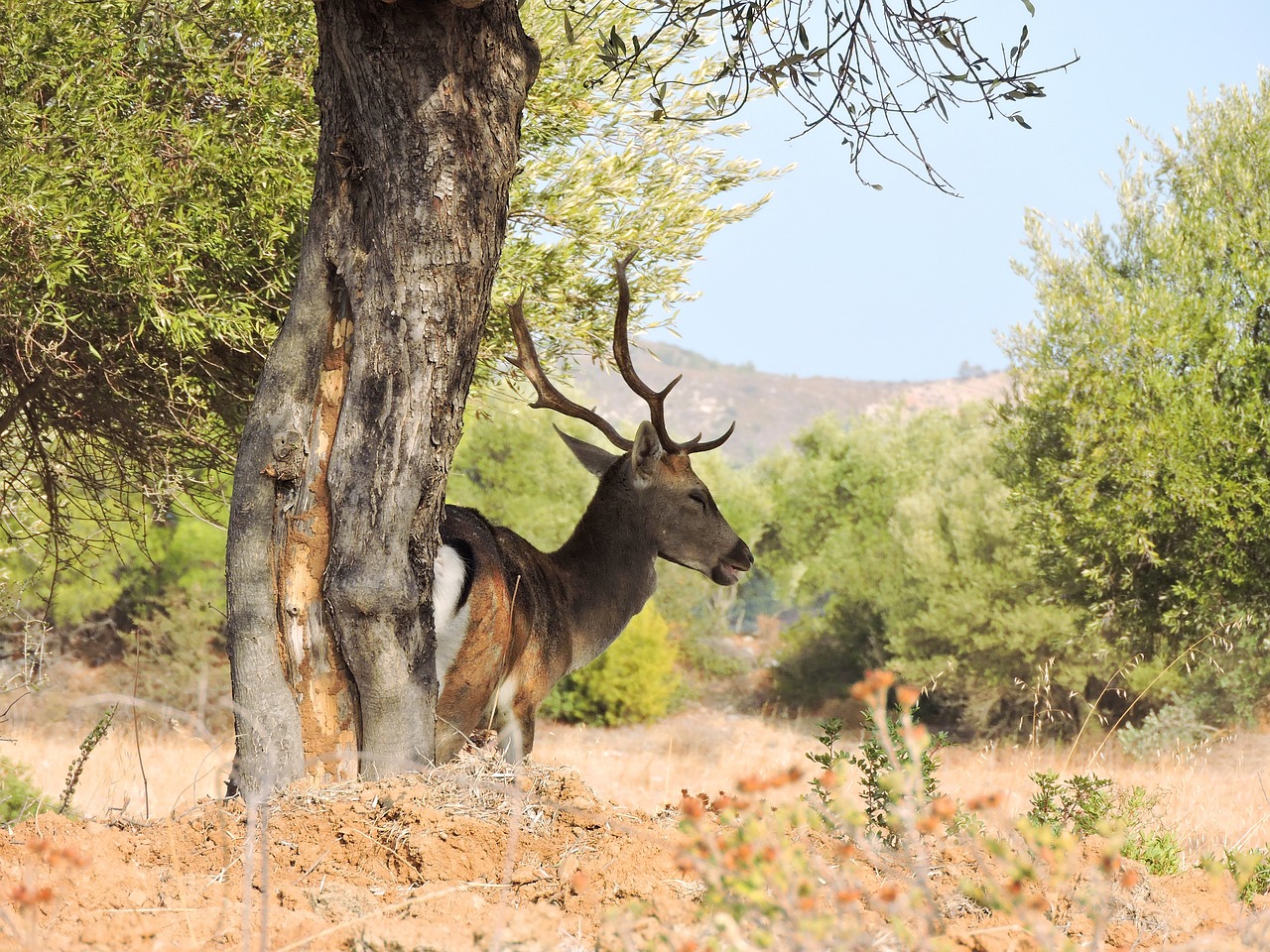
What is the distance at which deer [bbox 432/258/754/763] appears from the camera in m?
4.55

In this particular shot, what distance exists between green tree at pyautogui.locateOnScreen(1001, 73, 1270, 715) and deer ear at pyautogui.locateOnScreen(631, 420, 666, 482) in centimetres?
909

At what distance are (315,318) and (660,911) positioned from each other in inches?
94.5

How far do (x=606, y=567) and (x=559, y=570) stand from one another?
0.99 feet

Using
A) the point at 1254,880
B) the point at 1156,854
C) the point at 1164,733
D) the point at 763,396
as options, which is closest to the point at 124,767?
the point at 1156,854

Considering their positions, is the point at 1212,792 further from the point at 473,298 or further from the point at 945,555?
the point at 945,555

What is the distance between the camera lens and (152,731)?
17438 mm

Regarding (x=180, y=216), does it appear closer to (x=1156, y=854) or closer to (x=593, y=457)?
(x=593, y=457)

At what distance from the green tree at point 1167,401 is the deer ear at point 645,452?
9.09m

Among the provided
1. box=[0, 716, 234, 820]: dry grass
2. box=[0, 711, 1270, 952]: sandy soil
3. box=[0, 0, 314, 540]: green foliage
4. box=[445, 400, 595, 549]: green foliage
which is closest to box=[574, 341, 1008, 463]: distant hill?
box=[445, 400, 595, 549]: green foliage

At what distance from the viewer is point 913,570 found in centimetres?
A: 2733

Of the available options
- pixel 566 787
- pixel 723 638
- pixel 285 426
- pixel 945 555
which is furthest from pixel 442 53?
pixel 723 638

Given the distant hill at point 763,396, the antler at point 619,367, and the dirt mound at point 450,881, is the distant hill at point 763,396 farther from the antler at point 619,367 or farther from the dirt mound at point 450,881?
the dirt mound at point 450,881

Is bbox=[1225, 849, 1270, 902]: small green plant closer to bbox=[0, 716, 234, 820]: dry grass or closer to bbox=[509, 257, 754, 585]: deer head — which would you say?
bbox=[509, 257, 754, 585]: deer head

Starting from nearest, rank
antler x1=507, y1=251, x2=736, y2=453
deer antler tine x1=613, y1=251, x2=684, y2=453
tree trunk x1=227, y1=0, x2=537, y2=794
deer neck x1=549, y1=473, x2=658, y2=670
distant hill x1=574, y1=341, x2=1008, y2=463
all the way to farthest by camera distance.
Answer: tree trunk x1=227, y1=0, x2=537, y2=794, deer antler tine x1=613, y1=251, x2=684, y2=453, antler x1=507, y1=251, x2=736, y2=453, deer neck x1=549, y1=473, x2=658, y2=670, distant hill x1=574, y1=341, x2=1008, y2=463
